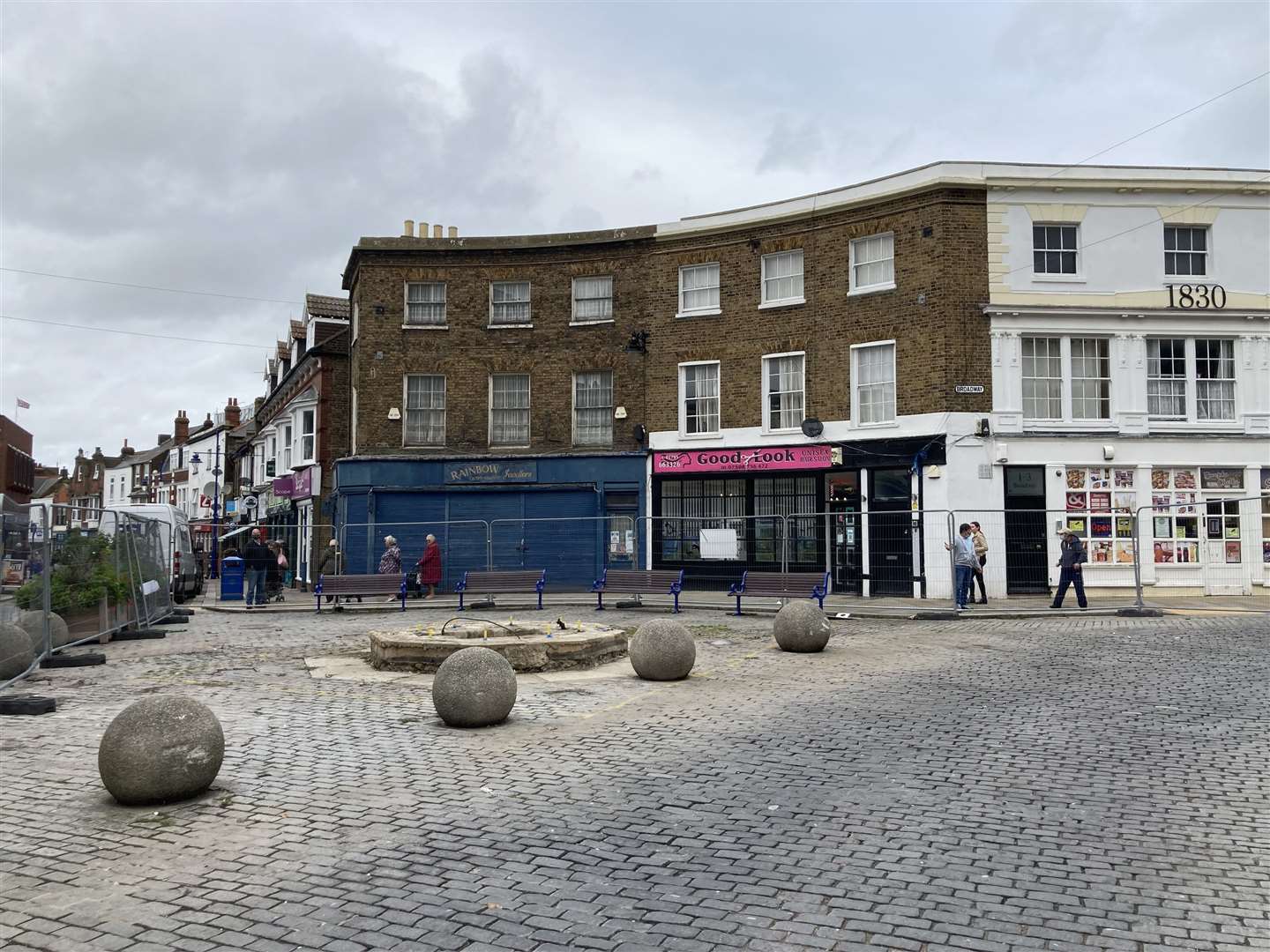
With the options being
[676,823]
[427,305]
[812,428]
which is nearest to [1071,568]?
[812,428]

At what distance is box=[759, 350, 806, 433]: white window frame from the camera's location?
81.7ft

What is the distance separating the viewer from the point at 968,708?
9.30 metres

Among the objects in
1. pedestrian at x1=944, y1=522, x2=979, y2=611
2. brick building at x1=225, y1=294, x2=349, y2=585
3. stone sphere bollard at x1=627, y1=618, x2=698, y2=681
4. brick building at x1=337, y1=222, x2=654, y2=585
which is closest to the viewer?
stone sphere bollard at x1=627, y1=618, x2=698, y2=681

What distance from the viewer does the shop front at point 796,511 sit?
2248 cm

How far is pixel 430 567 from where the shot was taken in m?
23.9

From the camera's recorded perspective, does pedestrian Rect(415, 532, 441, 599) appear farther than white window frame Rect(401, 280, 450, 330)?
No

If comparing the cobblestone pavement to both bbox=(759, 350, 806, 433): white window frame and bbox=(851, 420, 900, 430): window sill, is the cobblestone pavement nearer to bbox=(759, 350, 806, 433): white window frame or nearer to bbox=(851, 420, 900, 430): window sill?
bbox=(851, 420, 900, 430): window sill

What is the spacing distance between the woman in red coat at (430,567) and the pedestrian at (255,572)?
379 cm

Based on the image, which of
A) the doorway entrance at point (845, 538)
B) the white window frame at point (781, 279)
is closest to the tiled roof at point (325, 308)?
the white window frame at point (781, 279)

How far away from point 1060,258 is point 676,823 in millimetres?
20930

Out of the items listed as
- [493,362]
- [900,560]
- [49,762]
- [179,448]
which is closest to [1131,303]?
[900,560]

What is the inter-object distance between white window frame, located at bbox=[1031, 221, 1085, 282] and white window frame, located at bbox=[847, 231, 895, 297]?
10.4ft

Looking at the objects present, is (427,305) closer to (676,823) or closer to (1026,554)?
(1026,554)

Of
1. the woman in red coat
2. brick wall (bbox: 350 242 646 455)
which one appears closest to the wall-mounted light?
brick wall (bbox: 350 242 646 455)
